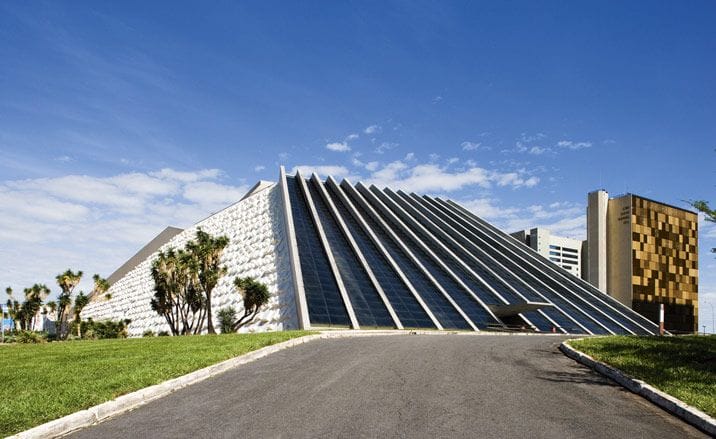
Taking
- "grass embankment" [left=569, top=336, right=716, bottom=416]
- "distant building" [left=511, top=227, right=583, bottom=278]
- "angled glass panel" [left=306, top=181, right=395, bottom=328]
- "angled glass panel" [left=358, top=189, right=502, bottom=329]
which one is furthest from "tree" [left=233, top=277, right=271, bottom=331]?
"distant building" [left=511, top=227, right=583, bottom=278]

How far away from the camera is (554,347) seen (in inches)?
857

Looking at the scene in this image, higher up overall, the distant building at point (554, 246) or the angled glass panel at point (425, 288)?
the distant building at point (554, 246)

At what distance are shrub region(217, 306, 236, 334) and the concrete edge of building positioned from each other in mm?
23206

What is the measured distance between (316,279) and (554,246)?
15080cm

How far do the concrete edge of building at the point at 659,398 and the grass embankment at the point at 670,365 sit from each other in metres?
0.22

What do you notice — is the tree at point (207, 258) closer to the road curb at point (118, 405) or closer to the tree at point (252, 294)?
the tree at point (252, 294)

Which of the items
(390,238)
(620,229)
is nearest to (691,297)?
(620,229)

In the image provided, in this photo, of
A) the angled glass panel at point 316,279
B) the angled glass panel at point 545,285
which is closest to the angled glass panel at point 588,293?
the angled glass panel at point 545,285

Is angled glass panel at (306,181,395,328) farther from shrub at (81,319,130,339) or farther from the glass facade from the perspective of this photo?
shrub at (81,319,130,339)

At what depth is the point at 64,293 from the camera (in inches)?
1650

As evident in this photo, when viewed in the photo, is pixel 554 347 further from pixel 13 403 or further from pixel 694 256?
pixel 694 256

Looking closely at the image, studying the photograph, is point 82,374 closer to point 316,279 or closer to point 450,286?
point 316,279

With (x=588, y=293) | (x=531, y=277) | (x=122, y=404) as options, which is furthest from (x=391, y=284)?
(x=122, y=404)

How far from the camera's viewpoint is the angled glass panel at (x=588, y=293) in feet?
167
